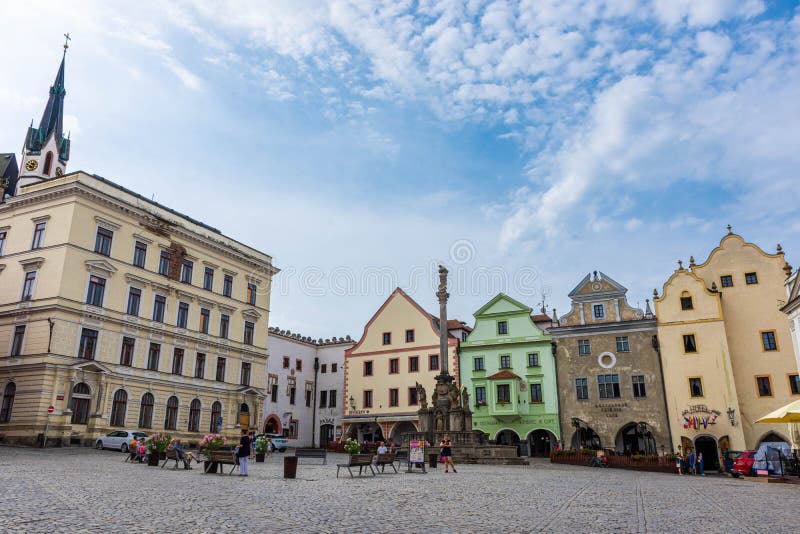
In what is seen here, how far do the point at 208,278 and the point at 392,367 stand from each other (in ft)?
60.1

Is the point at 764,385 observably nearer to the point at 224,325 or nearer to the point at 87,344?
the point at 224,325

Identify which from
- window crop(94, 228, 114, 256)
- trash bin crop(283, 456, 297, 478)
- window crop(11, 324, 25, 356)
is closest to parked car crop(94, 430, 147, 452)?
window crop(11, 324, 25, 356)

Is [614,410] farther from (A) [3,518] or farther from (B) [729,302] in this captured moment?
(A) [3,518]

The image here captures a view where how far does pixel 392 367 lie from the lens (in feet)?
177

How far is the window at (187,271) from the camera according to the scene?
44625 mm

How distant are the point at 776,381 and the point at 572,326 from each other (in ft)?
45.8

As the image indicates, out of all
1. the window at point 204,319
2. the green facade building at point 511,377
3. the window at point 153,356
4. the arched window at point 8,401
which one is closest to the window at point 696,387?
the green facade building at point 511,377

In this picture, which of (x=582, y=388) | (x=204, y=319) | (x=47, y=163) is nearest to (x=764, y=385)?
(x=582, y=388)

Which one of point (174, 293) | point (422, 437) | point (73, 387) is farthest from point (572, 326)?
point (73, 387)

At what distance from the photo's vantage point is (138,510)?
1070 cm

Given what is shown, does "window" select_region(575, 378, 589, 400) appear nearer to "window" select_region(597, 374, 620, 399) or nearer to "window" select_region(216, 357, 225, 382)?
"window" select_region(597, 374, 620, 399)

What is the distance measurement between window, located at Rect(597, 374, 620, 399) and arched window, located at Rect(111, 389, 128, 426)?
33.6 meters

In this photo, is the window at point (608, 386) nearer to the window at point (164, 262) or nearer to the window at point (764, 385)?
the window at point (764, 385)

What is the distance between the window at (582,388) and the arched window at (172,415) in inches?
1176
